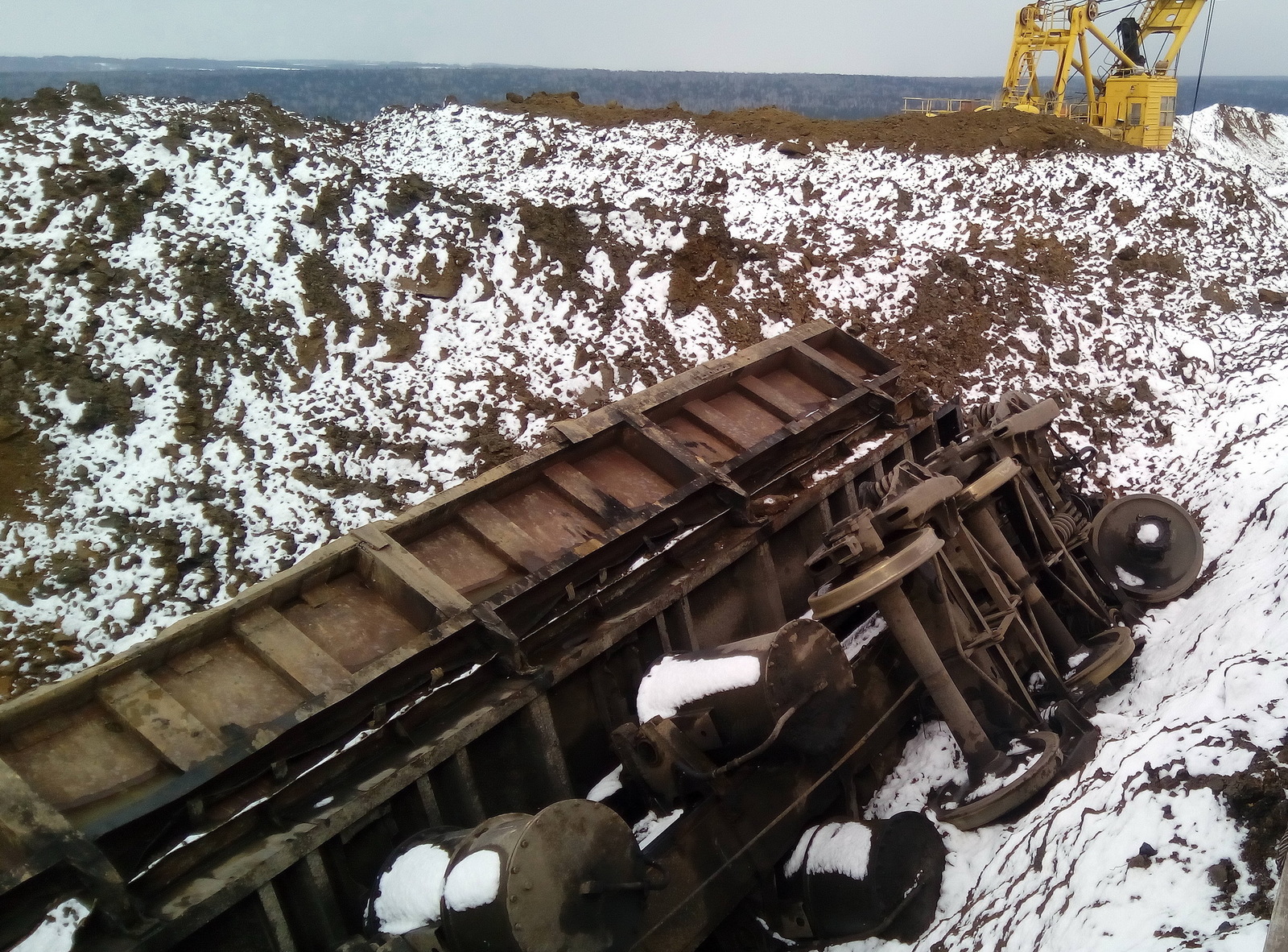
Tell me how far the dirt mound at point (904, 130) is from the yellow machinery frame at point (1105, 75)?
9.75ft

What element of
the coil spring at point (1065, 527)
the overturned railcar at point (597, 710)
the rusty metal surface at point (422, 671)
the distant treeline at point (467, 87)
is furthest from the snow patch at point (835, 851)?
the distant treeline at point (467, 87)

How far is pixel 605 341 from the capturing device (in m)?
8.71

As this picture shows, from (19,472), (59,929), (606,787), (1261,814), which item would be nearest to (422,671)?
(606,787)

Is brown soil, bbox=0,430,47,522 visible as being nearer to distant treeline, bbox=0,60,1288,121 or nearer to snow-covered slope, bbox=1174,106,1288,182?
distant treeline, bbox=0,60,1288,121

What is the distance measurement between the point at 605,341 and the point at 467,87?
11.3 m

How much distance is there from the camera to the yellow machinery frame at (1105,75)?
15695mm

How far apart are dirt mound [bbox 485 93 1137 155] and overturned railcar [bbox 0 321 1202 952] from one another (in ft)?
27.6

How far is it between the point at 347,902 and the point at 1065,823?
282 cm

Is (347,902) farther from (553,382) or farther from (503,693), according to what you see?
(553,382)

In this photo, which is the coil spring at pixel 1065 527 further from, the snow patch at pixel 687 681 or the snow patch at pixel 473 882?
the snow patch at pixel 473 882

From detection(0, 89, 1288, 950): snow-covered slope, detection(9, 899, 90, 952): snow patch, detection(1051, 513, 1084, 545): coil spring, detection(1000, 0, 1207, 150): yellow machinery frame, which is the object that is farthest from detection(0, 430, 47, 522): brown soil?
detection(1000, 0, 1207, 150): yellow machinery frame

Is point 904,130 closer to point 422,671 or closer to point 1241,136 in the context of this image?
point 422,671

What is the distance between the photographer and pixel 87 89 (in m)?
9.59

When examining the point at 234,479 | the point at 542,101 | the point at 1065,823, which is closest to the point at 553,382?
the point at 234,479
